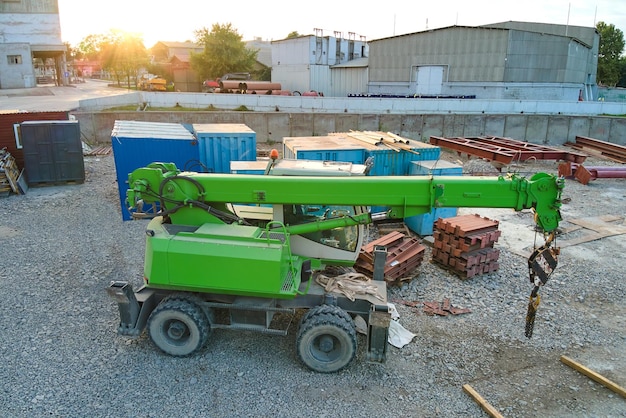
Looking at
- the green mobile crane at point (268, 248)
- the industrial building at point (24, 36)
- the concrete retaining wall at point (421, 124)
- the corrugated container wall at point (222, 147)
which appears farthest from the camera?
the industrial building at point (24, 36)

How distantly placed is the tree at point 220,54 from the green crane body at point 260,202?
1640 inches

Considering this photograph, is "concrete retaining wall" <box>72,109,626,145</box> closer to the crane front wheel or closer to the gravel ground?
the gravel ground

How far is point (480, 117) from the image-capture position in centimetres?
2506

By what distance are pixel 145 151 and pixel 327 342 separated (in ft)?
27.8

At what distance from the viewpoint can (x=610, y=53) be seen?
5544 centimetres

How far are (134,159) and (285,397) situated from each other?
28.4 ft

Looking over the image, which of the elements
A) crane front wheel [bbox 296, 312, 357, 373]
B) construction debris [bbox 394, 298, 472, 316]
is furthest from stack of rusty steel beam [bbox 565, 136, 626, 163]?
crane front wheel [bbox 296, 312, 357, 373]

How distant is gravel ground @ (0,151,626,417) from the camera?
549 centimetres

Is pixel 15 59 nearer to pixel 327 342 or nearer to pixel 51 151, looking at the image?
pixel 51 151

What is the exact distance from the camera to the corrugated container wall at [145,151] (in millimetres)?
11836

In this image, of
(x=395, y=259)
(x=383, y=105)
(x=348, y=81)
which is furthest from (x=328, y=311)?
(x=348, y=81)

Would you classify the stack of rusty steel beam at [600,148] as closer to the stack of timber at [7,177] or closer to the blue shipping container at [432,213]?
the blue shipping container at [432,213]

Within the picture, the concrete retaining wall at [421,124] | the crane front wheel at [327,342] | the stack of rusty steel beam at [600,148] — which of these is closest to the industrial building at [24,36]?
the concrete retaining wall at [421,124]

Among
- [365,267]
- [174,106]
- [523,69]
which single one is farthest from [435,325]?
[523,69]
